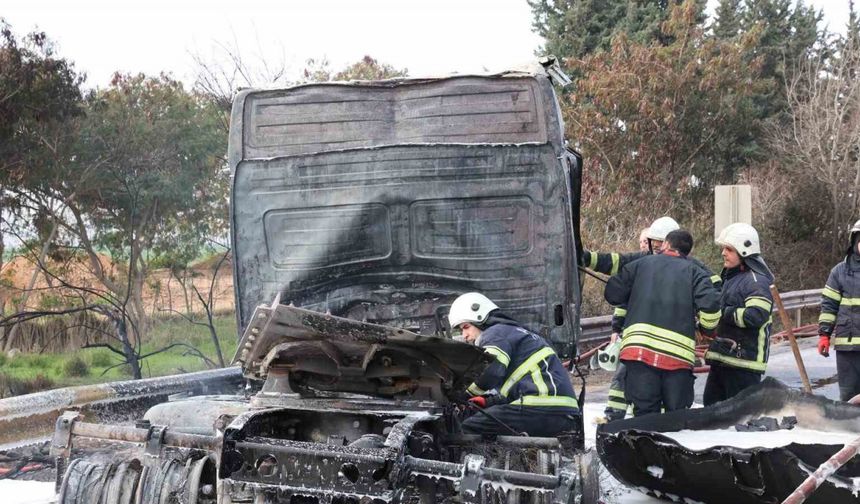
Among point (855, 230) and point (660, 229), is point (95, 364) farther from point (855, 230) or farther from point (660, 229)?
point (855, 230)

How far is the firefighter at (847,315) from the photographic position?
23.2 ft

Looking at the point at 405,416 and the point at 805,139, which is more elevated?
the point at 805,139

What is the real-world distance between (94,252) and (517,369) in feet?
31.3

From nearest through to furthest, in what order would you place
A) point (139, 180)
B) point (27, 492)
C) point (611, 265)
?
point (27, 492) < point (611, 265) < point (139, 180)

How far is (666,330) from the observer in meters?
5.94

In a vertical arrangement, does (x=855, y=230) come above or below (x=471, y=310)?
above

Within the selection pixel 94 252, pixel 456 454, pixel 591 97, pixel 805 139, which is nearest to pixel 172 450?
pixel 456 454

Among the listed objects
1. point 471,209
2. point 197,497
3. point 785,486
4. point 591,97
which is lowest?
point 785,486

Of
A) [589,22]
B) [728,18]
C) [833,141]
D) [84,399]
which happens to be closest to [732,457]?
[84,399]

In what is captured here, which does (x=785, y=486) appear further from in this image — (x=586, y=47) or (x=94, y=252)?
(x=586, y=47)

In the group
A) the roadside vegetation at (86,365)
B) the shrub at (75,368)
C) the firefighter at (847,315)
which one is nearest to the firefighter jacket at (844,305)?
the firefighter at (847,315)

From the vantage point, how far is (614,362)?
6.76 meters

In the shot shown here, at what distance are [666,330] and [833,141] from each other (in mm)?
17869

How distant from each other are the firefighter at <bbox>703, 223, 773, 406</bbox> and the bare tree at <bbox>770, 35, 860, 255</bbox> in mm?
16244
